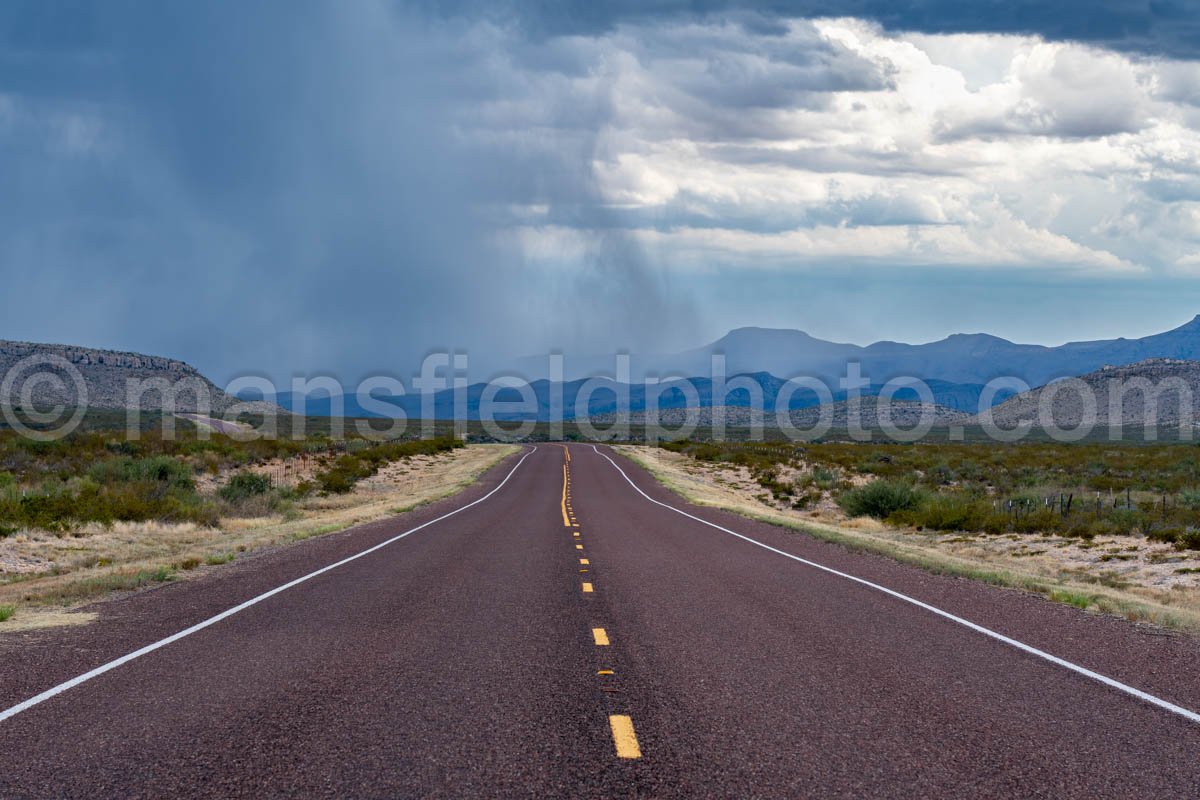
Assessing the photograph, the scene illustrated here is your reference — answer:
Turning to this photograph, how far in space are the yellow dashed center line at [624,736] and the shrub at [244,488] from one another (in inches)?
1047

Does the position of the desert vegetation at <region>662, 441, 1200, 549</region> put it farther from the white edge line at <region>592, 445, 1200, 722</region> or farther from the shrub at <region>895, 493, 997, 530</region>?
the white edge line at <region>592, 445, 1200, 722</region>

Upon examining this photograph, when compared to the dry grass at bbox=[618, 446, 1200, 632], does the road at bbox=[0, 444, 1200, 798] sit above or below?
above

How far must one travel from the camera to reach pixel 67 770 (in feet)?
19.0

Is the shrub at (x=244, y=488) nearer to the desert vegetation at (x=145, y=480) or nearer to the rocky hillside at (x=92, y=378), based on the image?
the desert vegetation at (x=145, y=480)

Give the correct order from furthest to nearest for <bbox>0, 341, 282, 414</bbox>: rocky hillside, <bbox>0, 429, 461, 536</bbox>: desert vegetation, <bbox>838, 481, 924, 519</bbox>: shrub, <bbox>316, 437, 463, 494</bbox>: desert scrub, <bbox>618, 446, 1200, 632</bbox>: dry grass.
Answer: <bbox>0, 341, 282, 414</bbox>: rocky hillside, <bbox>316, 437, 463, 494</bbox>: desert scrub, <bbox>838, 481, 924, 519</bbox>: shrub, <bbox>0, 429, 461, 536</bbox>: desert vegetation, <bbox>618, 446, 1200, 632</bbox>: dry grass

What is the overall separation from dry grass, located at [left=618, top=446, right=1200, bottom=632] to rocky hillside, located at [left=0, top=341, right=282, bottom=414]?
4714 inches

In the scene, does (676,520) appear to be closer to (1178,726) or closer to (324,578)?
(324,578)

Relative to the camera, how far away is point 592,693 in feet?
25.3

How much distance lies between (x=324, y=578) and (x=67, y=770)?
28.5ft

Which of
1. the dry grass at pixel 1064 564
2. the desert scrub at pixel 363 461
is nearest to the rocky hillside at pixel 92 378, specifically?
the desert scrub at pixel 363 461

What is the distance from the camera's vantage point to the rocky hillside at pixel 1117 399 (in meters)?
138

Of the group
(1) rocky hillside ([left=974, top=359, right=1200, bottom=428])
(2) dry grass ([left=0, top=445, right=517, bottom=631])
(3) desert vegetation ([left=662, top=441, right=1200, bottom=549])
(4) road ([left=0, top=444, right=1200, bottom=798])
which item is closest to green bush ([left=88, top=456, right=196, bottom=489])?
(2) dry grass ([left=0, top=445, right=517, bottom=631])

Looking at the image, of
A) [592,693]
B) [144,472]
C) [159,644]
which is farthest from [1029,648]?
[144,472]

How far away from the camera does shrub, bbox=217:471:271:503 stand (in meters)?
31.9
